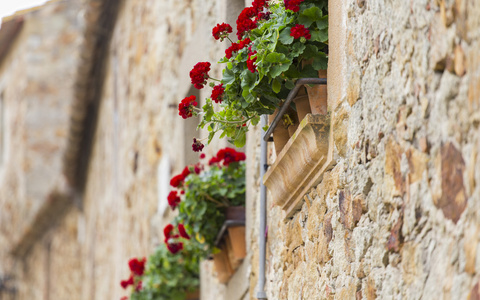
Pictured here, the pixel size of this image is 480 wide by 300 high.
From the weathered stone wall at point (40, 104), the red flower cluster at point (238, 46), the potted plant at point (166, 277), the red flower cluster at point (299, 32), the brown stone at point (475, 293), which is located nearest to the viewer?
the brown stone at point (475, 293)

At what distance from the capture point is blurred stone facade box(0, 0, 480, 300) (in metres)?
1.87

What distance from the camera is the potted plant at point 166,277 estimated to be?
6121mm

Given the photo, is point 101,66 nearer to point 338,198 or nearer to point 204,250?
point 204,250

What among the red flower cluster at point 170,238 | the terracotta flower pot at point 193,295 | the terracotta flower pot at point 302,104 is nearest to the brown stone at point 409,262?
the terracotta flower pot at point 302,104

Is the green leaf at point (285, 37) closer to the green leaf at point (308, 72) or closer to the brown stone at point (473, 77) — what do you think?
the green leaf at point (308, 72)

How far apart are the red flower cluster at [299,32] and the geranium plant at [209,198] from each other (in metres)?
1.87

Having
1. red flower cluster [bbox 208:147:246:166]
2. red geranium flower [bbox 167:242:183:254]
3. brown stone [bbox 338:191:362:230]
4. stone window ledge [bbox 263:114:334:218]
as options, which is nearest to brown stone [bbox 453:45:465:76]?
brown stone [bbox 338:191:362:230]

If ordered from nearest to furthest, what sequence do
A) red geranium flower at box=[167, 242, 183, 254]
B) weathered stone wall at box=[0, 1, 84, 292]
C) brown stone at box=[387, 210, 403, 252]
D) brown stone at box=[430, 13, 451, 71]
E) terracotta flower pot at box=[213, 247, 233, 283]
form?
brown stone at box=[430, 13, 451, 71] → brown stone at box=[387, 210, 403, 252] → terracotta flower pot at box=[213, 247, 233, 283] → red geranium flower at box=[167, 242, 183, 254] → weathered stone wall at box=[0, 1, 84, 292]

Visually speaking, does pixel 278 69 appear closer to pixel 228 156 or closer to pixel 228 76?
pixel 228 76

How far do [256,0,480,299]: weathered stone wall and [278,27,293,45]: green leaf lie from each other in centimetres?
16

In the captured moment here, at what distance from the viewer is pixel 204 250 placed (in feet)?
15.8

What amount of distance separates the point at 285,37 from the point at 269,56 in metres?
0.10

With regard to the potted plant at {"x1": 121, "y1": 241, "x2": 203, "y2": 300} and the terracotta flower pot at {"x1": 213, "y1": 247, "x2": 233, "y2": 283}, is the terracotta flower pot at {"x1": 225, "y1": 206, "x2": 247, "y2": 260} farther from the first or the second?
the potted plant at {"x1": 121, "y1": 241, "x2": 203, "y2": 300}

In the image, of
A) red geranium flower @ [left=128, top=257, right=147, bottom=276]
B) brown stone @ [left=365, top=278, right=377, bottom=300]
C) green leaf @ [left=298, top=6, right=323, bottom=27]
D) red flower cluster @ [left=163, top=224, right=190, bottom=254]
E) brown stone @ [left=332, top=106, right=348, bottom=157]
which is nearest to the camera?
brown stone @ [left=365, top=278, right=377, bottom=300]
